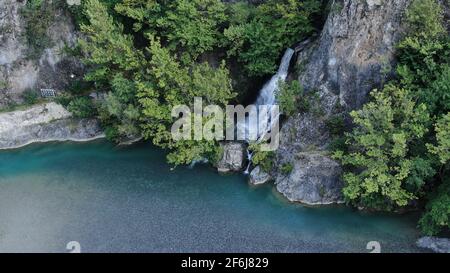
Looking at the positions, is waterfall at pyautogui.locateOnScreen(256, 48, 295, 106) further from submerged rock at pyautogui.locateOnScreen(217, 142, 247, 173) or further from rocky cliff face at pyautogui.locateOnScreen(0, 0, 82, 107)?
rocky cliff face at pyautogui.locateOnScreen(0, 0, 82, 107)

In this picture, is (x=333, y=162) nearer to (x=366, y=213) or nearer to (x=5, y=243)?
(x=366, y=213)

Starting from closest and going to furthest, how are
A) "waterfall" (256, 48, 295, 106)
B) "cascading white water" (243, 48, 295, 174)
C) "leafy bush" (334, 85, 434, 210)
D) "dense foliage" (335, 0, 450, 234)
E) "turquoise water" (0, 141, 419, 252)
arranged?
"dense foliage" (335, 0, 450, 234) < "leafy bush" (334, 85, 434, 210) < "turquoise water" (0, 141, 419, 252) < "cascading white water" (243, 48, 295, 174) < "waterfall" (256, 48, 295, 106)

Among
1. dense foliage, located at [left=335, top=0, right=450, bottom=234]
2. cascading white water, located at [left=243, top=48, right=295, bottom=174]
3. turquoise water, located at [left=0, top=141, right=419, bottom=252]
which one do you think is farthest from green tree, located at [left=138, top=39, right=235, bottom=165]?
dense foliage, located at [left=335, top=0, right=450, bottom=234]

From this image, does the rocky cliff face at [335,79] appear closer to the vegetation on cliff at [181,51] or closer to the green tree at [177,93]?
the vegetation on cliff at [181,51]

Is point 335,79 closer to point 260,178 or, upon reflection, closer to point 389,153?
point 389,153

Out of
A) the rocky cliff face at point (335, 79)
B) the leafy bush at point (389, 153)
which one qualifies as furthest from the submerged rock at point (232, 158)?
the leafy bush at point (389, 153)

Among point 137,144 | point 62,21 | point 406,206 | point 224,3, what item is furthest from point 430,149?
point 62,21
